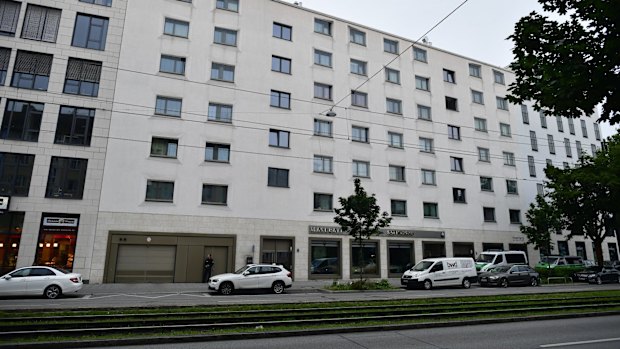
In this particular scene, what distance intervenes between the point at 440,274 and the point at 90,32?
27.5 m

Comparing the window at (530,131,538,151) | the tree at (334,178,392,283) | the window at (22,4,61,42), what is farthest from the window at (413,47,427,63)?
the window at (22,4,61,42)

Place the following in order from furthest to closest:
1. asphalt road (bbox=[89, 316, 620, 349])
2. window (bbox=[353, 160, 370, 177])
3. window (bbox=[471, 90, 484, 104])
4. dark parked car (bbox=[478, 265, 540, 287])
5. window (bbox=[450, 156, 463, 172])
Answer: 1. window (bbox=[471, 90, 484, 104])
2. window (bbox=[450, 156, 463, 172])
3. window (bbox=[353, 160, 370, 177])
4. dark parked car (bbox=[478, 265, 540, 287])
5. asphalt road (bbox=[89, 316, 620, 349])

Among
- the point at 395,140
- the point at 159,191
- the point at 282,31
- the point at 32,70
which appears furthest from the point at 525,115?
the point at 32,70

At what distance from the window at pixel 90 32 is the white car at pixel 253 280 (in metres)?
17.6

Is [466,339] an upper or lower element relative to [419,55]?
lower

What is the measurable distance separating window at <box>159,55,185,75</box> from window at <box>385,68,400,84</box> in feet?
57.6

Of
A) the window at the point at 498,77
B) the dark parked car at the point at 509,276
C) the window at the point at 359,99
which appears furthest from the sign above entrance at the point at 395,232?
the window at the point at 498,77

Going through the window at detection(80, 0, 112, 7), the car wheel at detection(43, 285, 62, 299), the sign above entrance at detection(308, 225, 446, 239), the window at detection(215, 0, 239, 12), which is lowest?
A: the car wheel at detection(43, 285, 62, 299)

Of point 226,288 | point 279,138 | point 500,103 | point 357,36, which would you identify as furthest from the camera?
point 500,103

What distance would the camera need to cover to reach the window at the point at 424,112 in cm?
3592

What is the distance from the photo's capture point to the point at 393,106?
34.8m

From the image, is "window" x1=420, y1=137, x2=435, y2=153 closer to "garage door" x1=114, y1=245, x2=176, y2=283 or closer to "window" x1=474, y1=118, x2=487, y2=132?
"window" x1=474, y1=118, x2=487, y2=132

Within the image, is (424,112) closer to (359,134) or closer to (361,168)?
(359,134)

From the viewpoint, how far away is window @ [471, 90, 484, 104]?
39.5m
